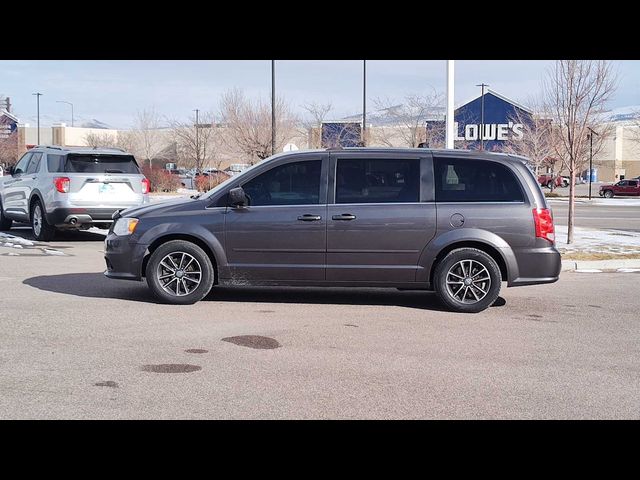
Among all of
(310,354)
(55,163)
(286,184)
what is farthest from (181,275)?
(55,163)

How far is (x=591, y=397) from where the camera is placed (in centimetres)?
576

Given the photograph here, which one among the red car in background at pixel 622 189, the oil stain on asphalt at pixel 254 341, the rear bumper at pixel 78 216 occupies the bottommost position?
the oil stain on asphalt at pixel 254 341

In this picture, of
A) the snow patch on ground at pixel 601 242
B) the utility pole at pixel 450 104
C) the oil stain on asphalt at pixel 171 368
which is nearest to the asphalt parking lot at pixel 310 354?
the oil stain on asphalt at pixel 171 368

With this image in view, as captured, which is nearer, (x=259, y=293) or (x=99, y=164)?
(x=259, y=293)

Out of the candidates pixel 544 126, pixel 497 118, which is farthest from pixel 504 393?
pixel 497 118

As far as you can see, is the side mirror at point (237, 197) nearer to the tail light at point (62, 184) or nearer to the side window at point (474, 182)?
the side window at point (474, 182)

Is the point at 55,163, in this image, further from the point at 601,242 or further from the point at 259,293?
the point at 601,242

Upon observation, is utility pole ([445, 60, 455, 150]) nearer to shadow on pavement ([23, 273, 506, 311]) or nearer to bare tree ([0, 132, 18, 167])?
shadow on pavement ([23, 273, 506, 311])

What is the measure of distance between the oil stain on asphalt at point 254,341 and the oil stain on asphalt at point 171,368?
34.3 inches

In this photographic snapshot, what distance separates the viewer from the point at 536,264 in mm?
9148

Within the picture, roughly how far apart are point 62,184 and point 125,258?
658cm

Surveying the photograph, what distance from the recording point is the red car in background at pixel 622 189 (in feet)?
175
